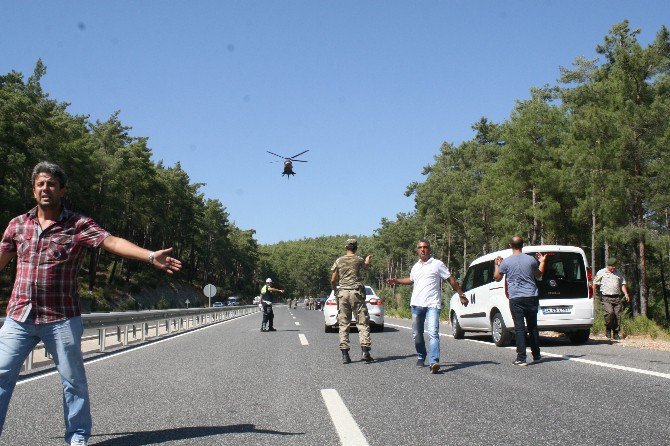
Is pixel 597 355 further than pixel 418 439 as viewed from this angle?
Yes

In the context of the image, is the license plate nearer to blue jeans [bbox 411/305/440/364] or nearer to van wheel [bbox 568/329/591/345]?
van wheel [bbox 568/329/591/345]

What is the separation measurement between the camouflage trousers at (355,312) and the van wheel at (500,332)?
3607mm

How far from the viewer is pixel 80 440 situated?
4051 millimetres

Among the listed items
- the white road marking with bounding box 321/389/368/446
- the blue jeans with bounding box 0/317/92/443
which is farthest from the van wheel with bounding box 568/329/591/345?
the blue jeans with bounding box 0/317/92/443

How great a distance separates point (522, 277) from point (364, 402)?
4.30 metres

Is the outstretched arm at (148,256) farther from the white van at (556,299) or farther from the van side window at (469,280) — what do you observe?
the van side window at (469,280)

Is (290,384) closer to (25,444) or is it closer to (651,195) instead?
(25,444)

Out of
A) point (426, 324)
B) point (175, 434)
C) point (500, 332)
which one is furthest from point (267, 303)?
point (175, 434)

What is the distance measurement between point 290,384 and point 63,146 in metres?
42.7

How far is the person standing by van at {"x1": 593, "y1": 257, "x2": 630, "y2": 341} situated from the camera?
13.8m

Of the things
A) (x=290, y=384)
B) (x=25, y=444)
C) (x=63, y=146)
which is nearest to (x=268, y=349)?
(x=290, y=384)

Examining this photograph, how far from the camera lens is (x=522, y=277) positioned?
925cm

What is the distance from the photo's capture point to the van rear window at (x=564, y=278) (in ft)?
40.0

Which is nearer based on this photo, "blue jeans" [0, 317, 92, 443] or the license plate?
"blue jeans" [0, 317, 92, 443]
